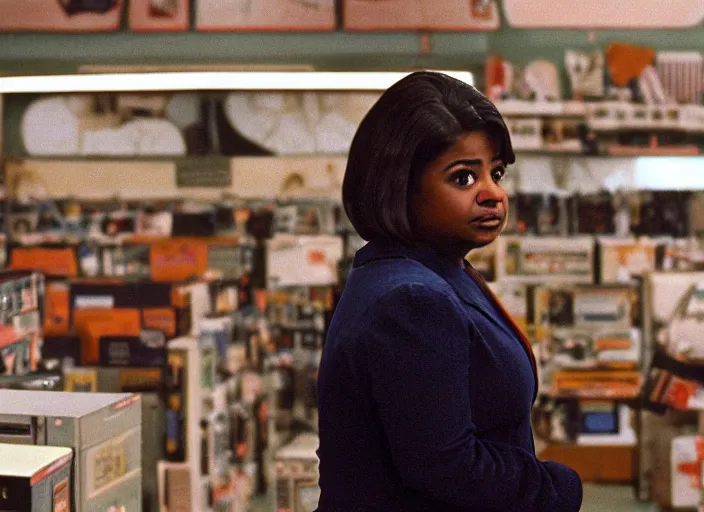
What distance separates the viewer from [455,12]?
548 cm

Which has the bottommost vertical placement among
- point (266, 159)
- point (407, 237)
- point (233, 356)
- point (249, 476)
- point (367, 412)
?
point (249, 476)

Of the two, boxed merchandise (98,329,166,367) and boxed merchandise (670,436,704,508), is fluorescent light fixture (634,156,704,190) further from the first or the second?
boxed merchandise (98,329,166,367)

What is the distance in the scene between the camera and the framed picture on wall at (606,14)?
571cm

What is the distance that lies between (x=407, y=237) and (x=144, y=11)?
493 cm

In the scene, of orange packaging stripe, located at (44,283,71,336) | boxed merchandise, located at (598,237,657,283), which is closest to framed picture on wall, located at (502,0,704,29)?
boxed merchandise, located at (598,237,657,283)

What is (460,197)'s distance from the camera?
47.9 inches

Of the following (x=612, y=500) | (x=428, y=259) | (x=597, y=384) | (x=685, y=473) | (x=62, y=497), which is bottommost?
(x=612, y=500)

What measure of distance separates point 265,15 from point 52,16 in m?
1.40

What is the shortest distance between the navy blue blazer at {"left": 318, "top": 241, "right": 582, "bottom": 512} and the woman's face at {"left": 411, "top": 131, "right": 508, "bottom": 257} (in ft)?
0.14

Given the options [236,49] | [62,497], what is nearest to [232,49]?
[236,49]

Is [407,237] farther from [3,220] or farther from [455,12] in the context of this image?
[3,220]

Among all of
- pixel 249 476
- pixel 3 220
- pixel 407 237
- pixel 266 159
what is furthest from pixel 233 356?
pixel 407 237

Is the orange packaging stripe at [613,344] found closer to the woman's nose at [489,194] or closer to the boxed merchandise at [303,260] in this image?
the boxed merchandise at [303,260]

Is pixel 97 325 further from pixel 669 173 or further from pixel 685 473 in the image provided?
pixel 669 173
